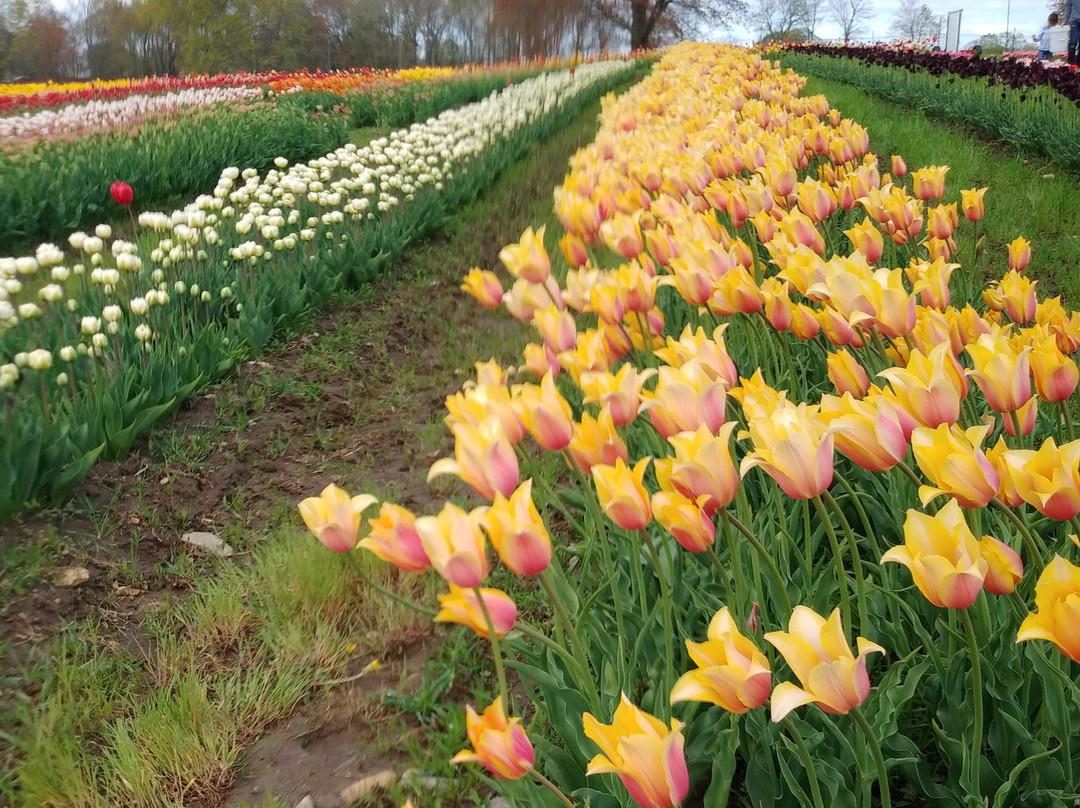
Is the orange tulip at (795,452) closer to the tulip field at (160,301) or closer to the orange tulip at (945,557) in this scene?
the orange tulip at (945,557)

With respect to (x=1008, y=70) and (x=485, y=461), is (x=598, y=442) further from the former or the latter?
(x=1008, y=70)

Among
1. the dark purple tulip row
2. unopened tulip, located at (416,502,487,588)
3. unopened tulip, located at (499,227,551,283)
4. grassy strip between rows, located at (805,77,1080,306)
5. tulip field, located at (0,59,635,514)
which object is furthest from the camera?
the dark purple tulip row

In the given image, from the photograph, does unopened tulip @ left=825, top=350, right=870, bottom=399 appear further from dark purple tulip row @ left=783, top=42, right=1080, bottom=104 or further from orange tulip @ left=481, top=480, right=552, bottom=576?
dark purple tulip row @ left=783, top=42, right=1080, bottom=104

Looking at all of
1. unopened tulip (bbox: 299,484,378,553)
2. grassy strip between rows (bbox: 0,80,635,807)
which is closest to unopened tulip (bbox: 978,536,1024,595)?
unopened tulip (bbox: 299,484,378,553)

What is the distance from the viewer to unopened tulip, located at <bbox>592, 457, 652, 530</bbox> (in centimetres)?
104

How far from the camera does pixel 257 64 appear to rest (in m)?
29.2

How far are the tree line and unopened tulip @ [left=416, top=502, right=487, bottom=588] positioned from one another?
2681 cm

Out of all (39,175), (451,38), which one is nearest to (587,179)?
(39,175)

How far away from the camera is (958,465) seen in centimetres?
94

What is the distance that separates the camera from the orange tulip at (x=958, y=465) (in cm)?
94

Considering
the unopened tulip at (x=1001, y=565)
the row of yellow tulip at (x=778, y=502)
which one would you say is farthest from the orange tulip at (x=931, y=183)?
the unopened tulip at (x=1001, y=565)

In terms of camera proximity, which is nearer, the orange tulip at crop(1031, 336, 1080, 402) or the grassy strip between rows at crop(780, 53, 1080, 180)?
the orange tulip at crop(1031, 336, 1080, 402)

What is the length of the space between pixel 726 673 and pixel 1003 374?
693 millimetres

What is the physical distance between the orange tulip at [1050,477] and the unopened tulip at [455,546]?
675mm
